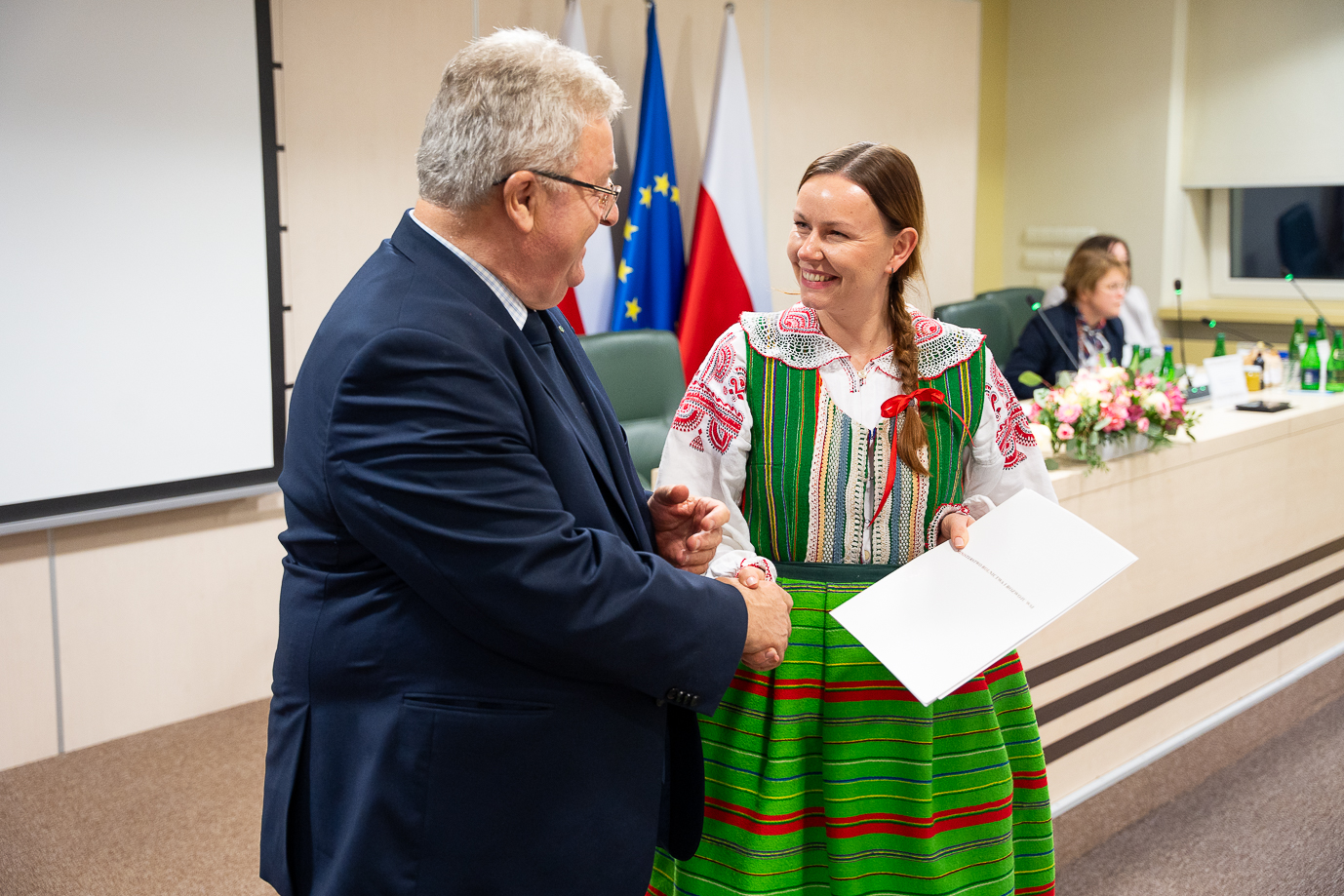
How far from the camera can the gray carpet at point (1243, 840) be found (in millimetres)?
2230

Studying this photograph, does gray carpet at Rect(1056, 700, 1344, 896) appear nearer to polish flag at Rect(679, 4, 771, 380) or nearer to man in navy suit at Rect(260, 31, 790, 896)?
man in navy suit at Rect(260, 31, 790, 896)

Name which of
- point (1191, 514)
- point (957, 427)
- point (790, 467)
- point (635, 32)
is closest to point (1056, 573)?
point (957, 427)

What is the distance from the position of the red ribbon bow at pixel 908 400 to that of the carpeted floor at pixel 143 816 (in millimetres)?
1704

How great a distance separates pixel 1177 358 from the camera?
5848 millimetres

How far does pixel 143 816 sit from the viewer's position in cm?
256

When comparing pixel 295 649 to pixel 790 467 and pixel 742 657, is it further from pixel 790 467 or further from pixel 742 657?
pixel 790 467

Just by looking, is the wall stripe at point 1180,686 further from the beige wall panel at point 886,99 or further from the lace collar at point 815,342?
the beige wall panel at point 886,99

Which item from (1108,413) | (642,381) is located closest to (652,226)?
(642,381)

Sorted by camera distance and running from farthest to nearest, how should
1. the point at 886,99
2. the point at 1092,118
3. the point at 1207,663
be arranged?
the point at 1092,118, the point at 886,99, the point at 1207,663

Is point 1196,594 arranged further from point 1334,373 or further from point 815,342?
point 815,342

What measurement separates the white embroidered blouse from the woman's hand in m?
0.07

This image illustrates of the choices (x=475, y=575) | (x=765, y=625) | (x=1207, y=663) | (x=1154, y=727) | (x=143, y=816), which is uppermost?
(x=475, y=575)

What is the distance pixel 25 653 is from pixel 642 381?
5.87 ft

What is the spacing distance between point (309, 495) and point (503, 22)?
2998mm
